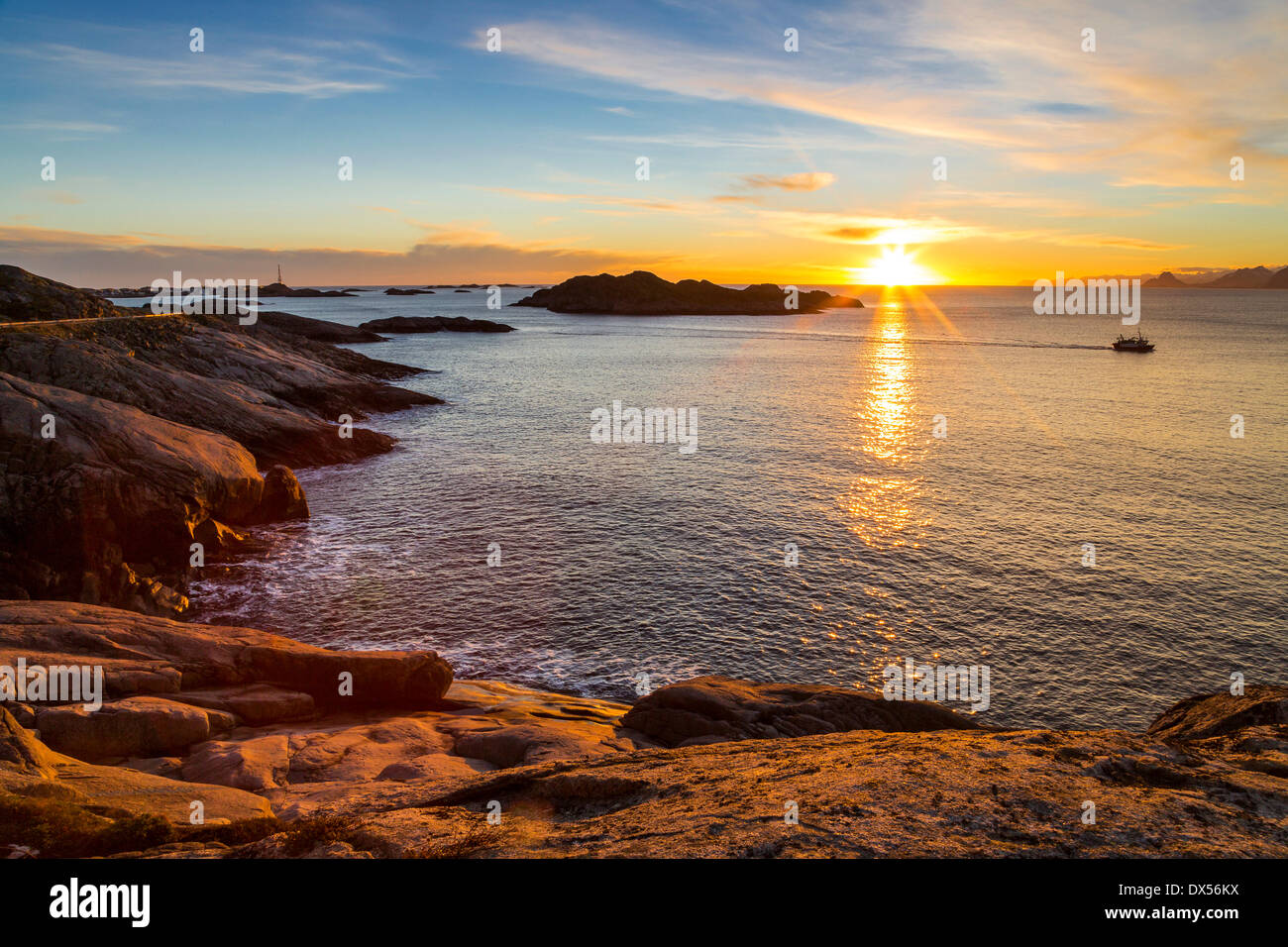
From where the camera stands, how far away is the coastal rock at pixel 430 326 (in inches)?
7042

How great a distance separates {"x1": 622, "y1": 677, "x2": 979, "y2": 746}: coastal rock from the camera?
56.5 feet

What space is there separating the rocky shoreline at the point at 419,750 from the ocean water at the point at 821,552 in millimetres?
4736

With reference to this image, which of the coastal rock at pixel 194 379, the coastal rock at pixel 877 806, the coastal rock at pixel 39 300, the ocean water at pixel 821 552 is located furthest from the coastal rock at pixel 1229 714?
the coastal rock at pixel 39 300

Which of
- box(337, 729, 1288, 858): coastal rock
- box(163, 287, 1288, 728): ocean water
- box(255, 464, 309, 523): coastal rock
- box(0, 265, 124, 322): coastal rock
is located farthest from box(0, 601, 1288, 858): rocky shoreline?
box(0, 265, 124, 322): coastal rock

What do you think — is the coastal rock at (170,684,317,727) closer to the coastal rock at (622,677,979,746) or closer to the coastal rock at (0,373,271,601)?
the coastal rock at (622,677,979,746)

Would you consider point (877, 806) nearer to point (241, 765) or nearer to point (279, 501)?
point (241, 765)

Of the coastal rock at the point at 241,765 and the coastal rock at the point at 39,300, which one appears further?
the coastal rock at the point at 39,300

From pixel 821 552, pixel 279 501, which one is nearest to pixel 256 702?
pixel 279 501

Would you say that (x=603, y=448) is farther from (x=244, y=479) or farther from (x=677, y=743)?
(x=677, y=743)

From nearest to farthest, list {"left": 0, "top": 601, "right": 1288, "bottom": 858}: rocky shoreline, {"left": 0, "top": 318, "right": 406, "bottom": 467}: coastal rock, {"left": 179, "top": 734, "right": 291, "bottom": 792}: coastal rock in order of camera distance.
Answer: {"left": 0, "top": 601, "right": 1288, "bottom": 858}: rocky shoreline < {"left": 179, "top": 734, "right": 291, "bottom": 792}: coastal rock < {"left": 0, "top": 318, "right": 406, "bottom": 467}: coastal rock

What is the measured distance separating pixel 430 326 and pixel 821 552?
170 m

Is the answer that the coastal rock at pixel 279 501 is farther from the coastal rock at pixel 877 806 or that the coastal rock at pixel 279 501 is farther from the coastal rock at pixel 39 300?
the coastal rock at pixel 877 806

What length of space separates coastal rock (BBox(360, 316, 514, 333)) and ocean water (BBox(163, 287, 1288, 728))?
384 feet
